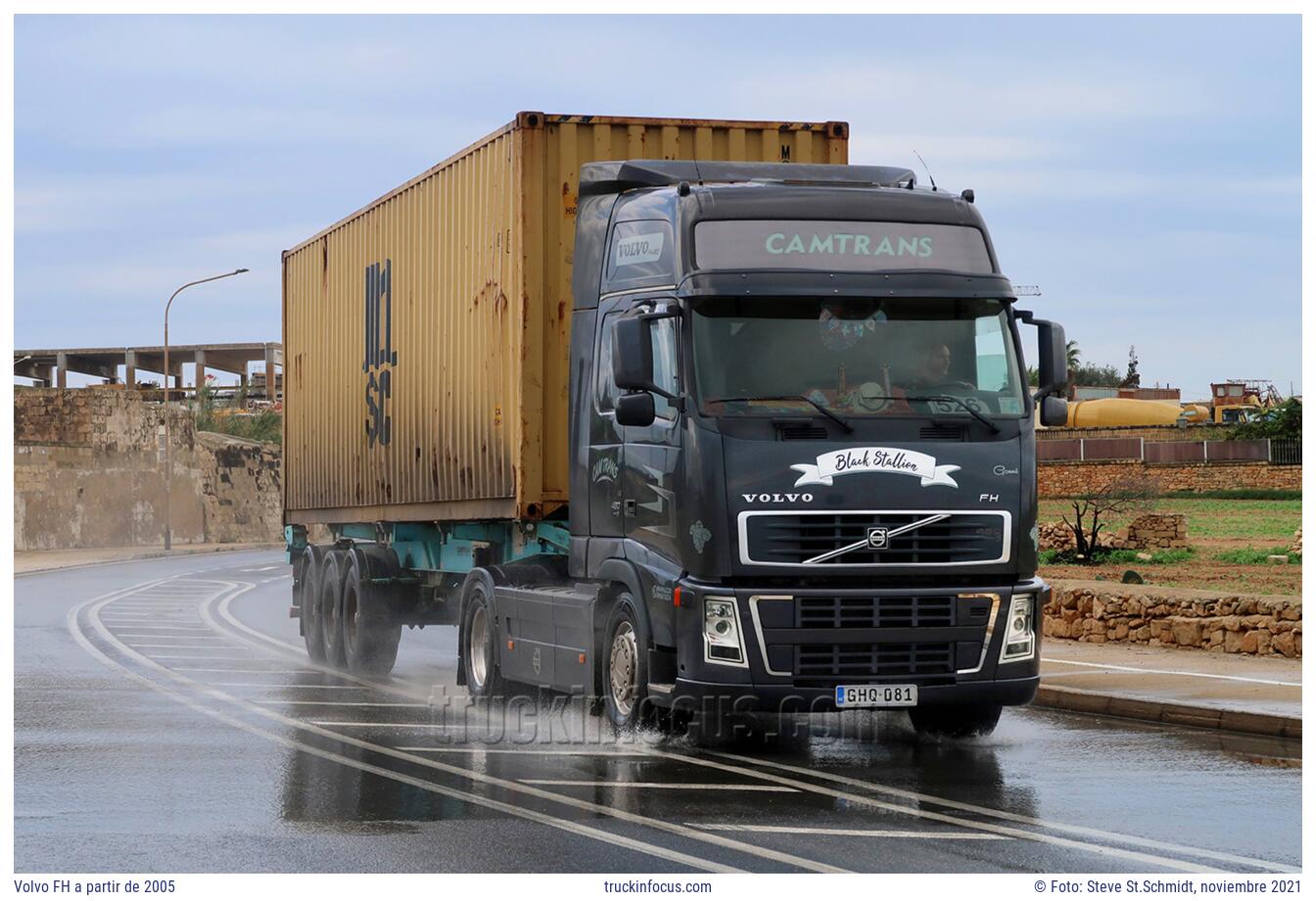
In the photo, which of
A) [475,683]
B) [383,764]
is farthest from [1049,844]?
[475,683]

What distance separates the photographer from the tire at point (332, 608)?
19891 millimetres

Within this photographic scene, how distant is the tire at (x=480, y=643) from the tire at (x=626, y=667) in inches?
73.0

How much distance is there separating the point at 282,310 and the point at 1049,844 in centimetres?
1593

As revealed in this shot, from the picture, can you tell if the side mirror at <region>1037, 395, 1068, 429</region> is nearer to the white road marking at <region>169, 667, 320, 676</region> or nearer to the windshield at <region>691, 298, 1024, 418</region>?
the windshield at <region>691, 298, 1024, 418</region>

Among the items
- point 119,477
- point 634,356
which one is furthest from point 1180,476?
point 634,356

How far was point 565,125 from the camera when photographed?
14781 millimetres

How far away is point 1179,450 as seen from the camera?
2493 inches

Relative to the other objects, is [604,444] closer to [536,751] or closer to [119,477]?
[536,751]

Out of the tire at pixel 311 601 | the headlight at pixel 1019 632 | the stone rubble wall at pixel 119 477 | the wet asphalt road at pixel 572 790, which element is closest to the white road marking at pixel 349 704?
the wet asphalt road at pixel 572 790

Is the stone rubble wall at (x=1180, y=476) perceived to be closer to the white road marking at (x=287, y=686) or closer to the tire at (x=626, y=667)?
the white road marking at (x=287, y=686)

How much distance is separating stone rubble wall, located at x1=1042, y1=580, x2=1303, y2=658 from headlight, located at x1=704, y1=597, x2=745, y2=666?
22.5ft

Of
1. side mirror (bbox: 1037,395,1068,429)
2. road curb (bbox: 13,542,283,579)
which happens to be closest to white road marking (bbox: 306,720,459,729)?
side mirror (bbox: 1037,395,1068,429)

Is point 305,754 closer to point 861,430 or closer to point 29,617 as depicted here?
point 861,430

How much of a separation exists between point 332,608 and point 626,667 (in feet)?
25.3
